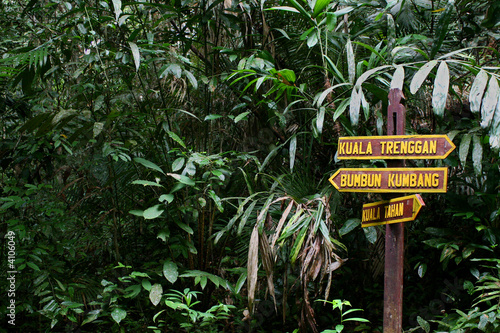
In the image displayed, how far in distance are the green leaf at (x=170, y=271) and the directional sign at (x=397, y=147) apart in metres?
1.21

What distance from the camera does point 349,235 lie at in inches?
116

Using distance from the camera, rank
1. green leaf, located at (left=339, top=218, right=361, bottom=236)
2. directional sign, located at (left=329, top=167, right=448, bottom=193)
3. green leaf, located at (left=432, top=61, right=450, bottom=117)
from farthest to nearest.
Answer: green leaf, located at (left=339, top=218, right=361, bottom=236)
green leaf, located at (left=432, top=61, right=450, bottom=117)
directional sign, located at (left=329, top=167, right=448, bottom=193)

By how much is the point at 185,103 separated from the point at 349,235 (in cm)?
150

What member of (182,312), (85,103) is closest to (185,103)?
(85,103)

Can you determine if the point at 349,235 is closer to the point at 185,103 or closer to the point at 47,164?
the point at 185,103

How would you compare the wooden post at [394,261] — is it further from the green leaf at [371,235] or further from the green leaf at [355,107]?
the green leaf at [371,235]

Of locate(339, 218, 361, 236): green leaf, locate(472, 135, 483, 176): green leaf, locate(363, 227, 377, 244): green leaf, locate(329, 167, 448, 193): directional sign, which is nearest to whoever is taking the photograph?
locate(329, 167, 448, 193): directional sign

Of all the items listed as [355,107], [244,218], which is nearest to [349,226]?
[244,218]

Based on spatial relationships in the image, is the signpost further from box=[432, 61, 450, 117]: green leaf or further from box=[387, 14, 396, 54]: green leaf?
box=[387, 14, 396, 54]: green leaf

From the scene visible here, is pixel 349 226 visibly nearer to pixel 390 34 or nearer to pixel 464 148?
pixel 464 148

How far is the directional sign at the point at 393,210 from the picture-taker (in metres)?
1.71

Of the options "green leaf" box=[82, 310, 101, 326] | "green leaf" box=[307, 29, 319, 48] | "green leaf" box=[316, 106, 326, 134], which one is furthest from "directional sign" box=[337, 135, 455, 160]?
"green leaf" box=[82, 310, 101, 326]

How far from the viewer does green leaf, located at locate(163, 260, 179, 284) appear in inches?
94.6

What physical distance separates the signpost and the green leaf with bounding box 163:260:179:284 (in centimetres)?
113
